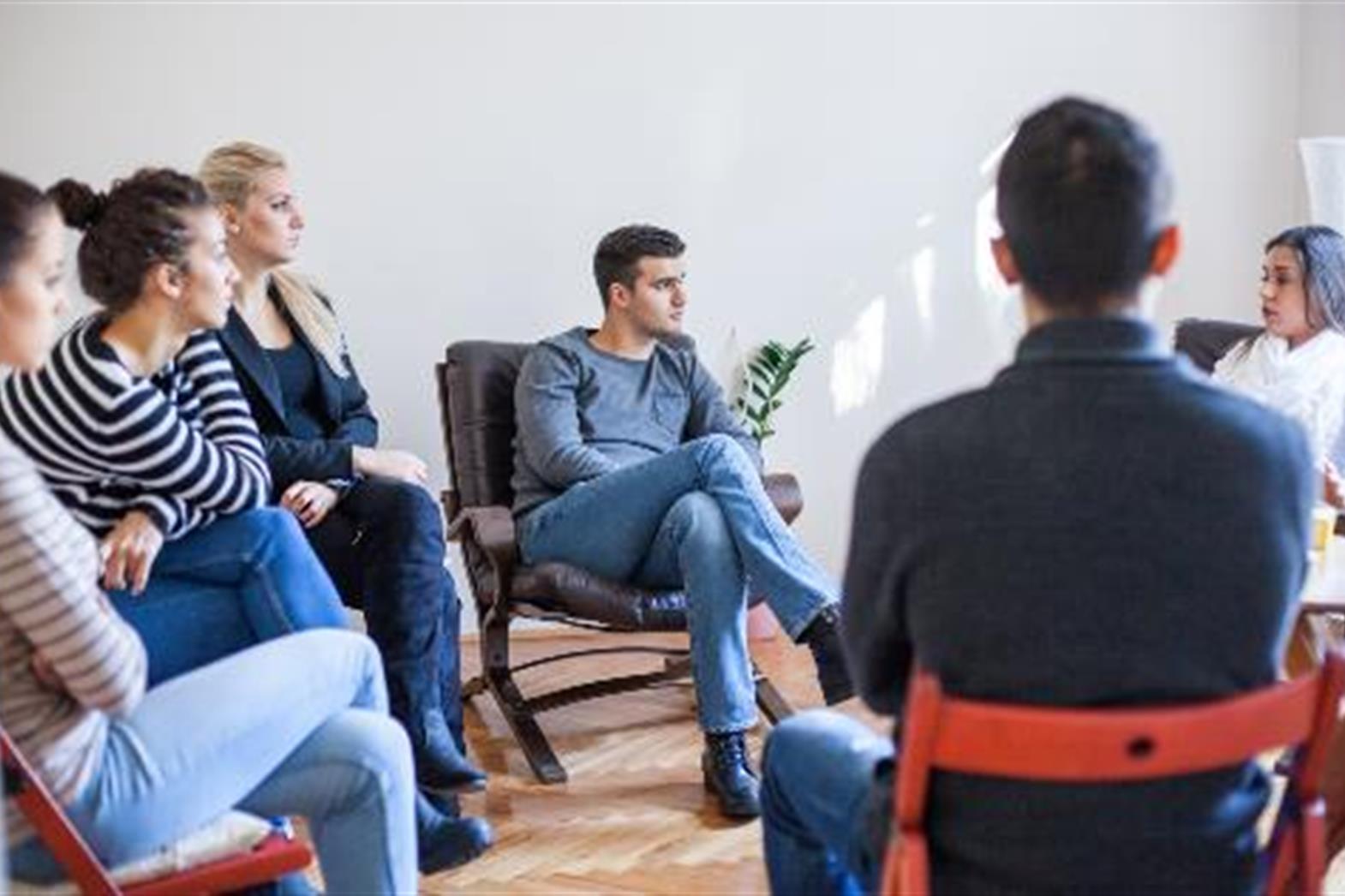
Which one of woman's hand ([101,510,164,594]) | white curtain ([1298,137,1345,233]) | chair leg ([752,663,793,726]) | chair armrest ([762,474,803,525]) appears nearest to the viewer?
woman's hand ([101,510,164,594])

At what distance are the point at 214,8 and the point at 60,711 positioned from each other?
2932 millimetres

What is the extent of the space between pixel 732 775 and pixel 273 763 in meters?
1.35

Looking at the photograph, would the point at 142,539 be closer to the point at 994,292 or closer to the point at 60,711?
the point at 60,711

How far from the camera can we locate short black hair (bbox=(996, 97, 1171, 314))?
1.44m

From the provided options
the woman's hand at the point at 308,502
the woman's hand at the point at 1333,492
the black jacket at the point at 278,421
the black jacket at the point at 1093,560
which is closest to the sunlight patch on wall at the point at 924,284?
the woman's hand at the point at 1333,492

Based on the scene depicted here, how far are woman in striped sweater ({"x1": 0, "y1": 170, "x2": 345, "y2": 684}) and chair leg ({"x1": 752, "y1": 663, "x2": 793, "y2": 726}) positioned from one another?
132cm

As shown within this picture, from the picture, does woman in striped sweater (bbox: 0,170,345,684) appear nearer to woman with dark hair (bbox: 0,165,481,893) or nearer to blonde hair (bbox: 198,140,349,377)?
woman with dark hair (bbox: 0,165,481,893)

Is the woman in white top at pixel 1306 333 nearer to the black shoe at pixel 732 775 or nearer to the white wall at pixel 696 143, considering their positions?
the white wall at pixel 696 143

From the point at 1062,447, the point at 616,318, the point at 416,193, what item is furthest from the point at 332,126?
the point at 1062,447

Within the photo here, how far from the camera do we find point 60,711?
5.52 ft

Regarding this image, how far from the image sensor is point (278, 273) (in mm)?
3268

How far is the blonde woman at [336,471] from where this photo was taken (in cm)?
291

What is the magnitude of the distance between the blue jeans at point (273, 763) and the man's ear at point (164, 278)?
656 millimetres

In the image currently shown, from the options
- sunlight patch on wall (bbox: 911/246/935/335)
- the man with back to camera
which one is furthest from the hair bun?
sunlight patch on wall (bbox: 911/246/935/335)
